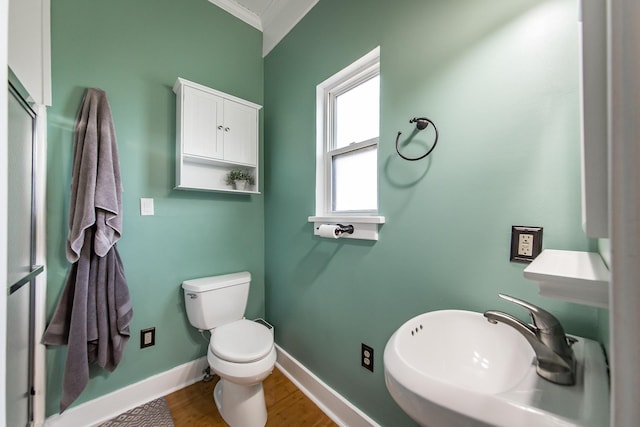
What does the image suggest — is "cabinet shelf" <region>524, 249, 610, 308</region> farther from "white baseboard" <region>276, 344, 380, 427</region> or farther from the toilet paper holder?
"white baseboard" <region>276, 344, 380, 427</region>

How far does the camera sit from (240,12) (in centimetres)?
194

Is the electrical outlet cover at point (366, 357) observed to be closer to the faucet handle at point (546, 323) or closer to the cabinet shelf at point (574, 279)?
the faucet handle at point (546, 323)

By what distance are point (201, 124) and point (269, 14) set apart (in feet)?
3.70

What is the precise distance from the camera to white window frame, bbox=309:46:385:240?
53.9 inches

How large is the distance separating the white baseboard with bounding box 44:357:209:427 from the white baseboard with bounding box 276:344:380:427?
23.9 inches

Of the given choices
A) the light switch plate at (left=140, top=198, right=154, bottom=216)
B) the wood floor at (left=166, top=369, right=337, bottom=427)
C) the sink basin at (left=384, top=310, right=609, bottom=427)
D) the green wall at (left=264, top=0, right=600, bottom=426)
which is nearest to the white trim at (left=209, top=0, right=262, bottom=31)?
the green wall at (left=264, top=0, right=600, bottom=426)

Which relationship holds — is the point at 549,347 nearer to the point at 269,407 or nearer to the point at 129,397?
the point at 269,407

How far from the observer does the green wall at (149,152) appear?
1.31 meters

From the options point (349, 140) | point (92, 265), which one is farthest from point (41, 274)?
point (349, 140)

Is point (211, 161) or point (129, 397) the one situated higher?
point (211, 161)

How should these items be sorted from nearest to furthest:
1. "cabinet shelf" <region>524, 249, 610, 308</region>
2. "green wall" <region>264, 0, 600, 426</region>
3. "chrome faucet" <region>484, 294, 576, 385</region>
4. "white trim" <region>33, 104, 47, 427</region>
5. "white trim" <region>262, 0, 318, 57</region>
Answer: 1. "cabinet shelf" <region>524, 249, 610, 308</region>
2. "chrome faucet" <region>484, 294, 576, 385</region>
3. "green wall" <region>264, 0, 600, 426</region>
4. "white trim" <region>33, 104, 47, 427</region>
5. "white trim" <region>262, 0, 318, 57</region>

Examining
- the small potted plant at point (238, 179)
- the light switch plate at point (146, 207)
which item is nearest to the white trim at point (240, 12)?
the small potted plant at point (238, 179)

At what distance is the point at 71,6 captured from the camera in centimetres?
134

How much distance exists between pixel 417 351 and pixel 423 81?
110 centimetres
